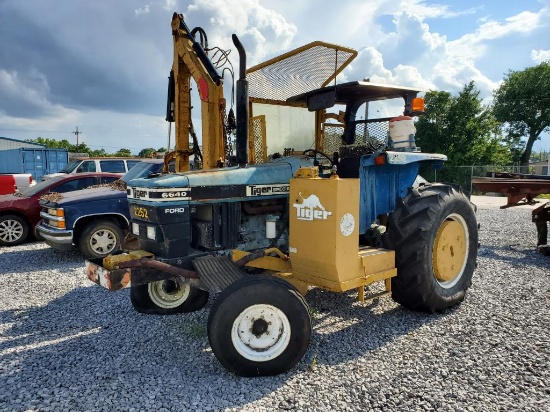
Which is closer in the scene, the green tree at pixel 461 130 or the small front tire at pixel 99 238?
the small front tire at pixel 99 238

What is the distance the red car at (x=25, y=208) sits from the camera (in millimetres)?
8406

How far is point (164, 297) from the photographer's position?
176 inches

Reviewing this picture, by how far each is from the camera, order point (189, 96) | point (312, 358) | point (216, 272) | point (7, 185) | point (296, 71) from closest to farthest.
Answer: point (312, 358)
point (216, 272)
point (296, 71)
point (189, 96)
point (7, 185)

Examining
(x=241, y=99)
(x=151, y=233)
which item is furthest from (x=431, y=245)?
(x=151, y=233)

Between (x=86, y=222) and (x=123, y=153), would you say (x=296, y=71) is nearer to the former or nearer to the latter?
(x=86, y=222)

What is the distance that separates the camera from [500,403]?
2785mm

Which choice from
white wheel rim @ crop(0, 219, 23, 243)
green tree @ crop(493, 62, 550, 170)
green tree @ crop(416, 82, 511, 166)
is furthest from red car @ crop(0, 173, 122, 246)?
green tree @ crop(493, 62, 550, 170)

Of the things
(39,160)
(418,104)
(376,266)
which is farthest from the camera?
(39,160)

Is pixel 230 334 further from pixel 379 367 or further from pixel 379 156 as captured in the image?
pixel 379 156

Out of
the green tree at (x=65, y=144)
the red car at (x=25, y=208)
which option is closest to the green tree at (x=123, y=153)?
the green tree at (x=65, y=144)

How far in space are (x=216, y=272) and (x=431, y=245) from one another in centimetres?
203

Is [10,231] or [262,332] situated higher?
[10,231]

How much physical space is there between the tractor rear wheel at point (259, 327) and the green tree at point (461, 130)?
1044 inches

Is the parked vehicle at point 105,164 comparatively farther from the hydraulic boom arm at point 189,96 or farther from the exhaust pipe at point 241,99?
the exhaust pipe at point 241,99
